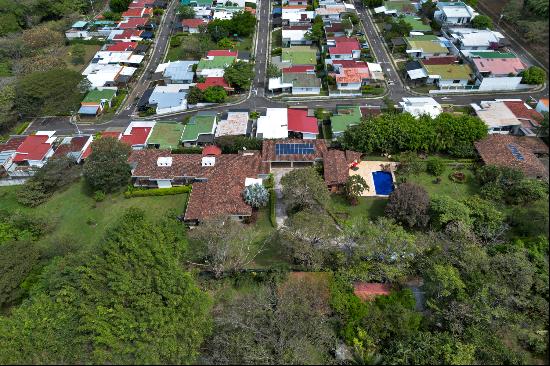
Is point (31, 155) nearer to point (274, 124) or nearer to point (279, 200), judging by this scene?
point (274, 124)

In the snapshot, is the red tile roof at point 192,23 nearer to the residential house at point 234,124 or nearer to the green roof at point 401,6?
the residential house at point 234,124

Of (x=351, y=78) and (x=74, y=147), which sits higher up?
(x=351, y=78)

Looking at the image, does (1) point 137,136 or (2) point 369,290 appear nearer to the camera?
(2) point 369,290

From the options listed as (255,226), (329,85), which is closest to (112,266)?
(255,226)

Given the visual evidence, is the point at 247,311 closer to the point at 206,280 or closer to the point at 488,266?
the point at 206,280

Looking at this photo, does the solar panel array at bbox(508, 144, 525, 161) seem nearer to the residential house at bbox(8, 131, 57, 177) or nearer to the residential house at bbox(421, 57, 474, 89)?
the residential house at bbox(421, 57, 474, 89)

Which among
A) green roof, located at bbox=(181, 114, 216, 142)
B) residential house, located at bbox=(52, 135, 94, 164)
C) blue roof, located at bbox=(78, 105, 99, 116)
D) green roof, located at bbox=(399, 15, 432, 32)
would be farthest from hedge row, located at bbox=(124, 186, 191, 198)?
green roof, located at bbox=(399, 15, 432, 32)

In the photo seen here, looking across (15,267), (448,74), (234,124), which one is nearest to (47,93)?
(234,124)
